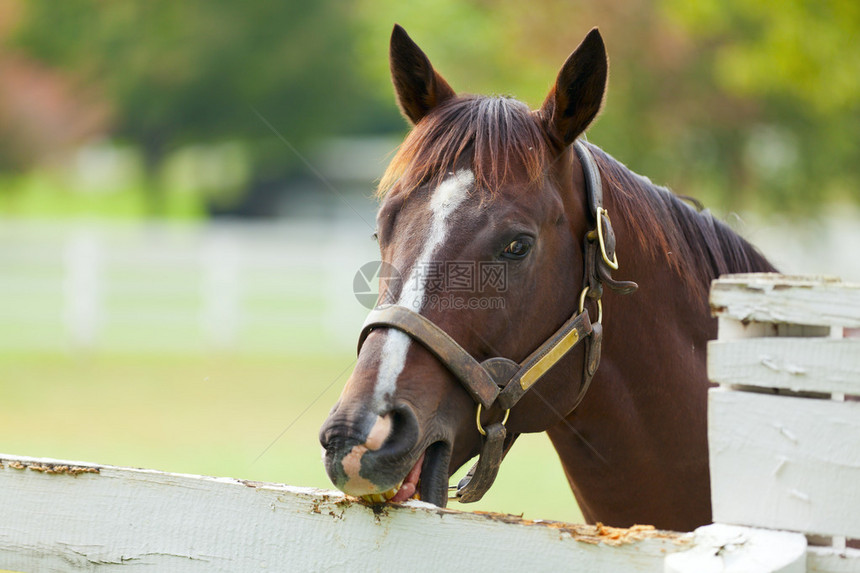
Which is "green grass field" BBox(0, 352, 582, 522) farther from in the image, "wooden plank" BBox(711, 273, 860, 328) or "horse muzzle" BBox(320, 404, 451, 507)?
"wooden plank" BBox(711, 273, 860, 328)

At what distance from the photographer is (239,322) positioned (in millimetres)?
14789

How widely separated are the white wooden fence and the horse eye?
82 cm

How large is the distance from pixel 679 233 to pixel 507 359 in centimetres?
97

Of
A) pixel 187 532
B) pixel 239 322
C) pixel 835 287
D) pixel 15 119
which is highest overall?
pixel 15 119

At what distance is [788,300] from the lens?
1.50 meters

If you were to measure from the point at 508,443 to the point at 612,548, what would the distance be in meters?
1.00

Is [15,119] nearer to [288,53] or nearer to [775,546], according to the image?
[288,53]

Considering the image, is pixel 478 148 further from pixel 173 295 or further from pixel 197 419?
pixel 173 295

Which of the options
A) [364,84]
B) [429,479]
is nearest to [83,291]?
[429,479]

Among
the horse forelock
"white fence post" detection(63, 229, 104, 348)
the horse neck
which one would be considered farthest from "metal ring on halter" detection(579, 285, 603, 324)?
"white fence post" detection(63, 229, 104, 348)

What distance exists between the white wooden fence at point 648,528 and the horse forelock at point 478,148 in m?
0.94

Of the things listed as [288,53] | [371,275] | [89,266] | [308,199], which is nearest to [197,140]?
[288,53]

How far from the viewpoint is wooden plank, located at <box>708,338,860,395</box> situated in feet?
4.78
